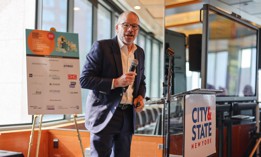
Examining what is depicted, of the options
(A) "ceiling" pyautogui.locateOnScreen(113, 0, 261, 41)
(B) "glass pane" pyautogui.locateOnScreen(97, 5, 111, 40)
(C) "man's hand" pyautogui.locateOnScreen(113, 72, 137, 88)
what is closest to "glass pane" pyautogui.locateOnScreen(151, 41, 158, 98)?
(A) "ceiling" pyautogui.locateOnScreen(113, 0, 261, 41)

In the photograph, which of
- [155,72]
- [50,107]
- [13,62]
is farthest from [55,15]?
[155,72]

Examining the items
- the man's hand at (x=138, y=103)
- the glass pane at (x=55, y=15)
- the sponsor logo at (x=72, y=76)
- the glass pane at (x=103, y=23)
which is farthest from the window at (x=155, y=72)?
the man's hand at (x=138, y=103)

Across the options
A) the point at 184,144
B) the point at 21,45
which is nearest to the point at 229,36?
the point at 184,144

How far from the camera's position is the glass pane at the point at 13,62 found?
346cm

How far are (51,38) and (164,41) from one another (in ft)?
5.29

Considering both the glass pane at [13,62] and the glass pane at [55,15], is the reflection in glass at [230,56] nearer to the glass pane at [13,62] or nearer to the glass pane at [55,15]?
the glass pane at [55,15]

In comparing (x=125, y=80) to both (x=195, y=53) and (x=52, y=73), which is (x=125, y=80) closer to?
(x=52, y=73)

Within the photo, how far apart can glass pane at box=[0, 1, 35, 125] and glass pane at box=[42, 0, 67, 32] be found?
0.27 metres

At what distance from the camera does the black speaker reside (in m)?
3.78

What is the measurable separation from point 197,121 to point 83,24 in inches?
110

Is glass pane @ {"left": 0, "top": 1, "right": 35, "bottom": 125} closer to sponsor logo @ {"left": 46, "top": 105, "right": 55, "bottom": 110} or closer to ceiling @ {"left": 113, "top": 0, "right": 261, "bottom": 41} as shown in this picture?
sponsor logo @ {"left": 46, "top": 105, "right": 55, "bottom": 110}

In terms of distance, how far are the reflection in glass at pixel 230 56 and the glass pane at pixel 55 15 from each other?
2.05 metres

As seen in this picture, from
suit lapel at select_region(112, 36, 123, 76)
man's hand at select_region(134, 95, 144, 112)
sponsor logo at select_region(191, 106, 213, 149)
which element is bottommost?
sponsor logo at select_region(191, 106, 213, 149)

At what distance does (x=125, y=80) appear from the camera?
1.72 m
